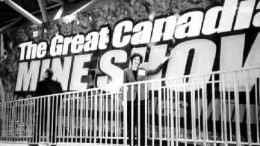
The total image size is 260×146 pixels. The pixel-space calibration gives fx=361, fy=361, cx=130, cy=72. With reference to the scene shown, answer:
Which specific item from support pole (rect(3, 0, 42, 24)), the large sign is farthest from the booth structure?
support pole (rect(3, 0, 42, 24))

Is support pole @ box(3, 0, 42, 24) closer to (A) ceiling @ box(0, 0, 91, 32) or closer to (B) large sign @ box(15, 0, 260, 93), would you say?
(A) ceiling @ box(0, 0, 91, 32)

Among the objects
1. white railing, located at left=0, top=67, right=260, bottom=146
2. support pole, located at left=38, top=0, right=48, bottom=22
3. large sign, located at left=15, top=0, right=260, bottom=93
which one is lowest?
white railing, located at left=0, top=67, right=260, bottom=146

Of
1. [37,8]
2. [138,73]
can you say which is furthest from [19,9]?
[138,73]

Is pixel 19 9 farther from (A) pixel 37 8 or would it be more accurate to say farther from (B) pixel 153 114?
(B) pixel 153 114

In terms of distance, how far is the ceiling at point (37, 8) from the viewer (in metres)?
11.1

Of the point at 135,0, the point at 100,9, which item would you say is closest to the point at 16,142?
the point at 100,9

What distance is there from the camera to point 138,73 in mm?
7453

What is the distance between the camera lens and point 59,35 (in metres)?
10.5

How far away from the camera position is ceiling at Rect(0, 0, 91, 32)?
11125 mm

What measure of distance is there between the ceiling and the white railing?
3288 millimetres

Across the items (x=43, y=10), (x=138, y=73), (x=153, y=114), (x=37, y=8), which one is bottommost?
(x=153, y=114)

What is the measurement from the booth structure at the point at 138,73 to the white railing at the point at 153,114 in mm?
25

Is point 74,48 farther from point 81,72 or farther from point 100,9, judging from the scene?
point 100,9

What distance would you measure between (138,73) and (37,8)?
619 centimetres
